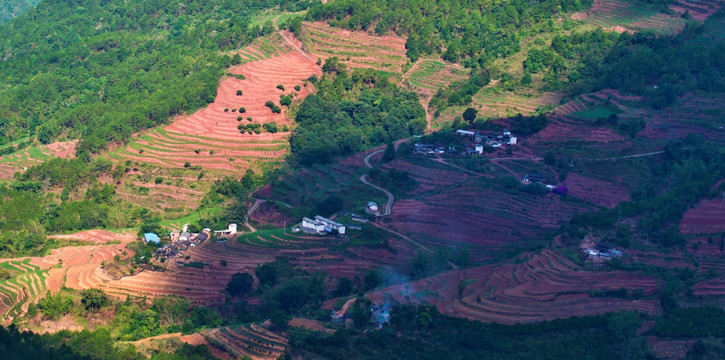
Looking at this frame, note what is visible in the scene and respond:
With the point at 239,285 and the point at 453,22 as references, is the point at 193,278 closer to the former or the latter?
the point at 239,285

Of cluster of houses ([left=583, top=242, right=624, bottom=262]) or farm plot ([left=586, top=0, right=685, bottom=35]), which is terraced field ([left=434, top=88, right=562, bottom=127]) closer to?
farm plot ([left=586, top=0, right=685, bottom=35])

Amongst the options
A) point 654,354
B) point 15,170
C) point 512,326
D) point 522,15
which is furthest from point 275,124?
point 654,354

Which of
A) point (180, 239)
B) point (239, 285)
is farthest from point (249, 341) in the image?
point (180, 239)

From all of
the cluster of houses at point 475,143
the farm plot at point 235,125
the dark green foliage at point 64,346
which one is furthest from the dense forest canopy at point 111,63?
the dark green foliage at point 64,346

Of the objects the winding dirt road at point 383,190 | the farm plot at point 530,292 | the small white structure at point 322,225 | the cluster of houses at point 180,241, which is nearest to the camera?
the farm plot at point 530,292

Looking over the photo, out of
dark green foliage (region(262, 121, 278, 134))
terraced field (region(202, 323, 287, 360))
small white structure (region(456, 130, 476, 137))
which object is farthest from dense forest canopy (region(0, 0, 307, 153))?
terraced field (region(202, 323, 287, 360))

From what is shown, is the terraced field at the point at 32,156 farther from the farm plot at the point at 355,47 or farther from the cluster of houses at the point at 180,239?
the farm plot at the point at 355,47
